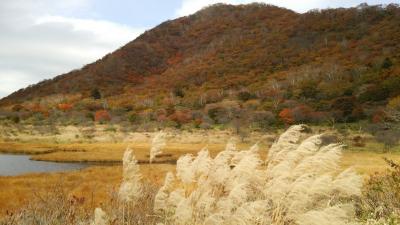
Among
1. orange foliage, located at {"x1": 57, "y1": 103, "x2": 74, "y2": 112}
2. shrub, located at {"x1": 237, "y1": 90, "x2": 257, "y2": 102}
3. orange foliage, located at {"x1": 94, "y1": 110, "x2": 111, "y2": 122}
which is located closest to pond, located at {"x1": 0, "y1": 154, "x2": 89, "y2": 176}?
orange foliage, located at {"x1": 94, "y1": 110, "x2": 111, "y2": 122}

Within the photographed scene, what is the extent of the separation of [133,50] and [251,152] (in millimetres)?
134676

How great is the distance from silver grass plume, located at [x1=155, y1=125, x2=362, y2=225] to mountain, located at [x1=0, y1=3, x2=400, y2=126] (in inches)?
2057

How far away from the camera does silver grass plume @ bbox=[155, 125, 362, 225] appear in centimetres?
596

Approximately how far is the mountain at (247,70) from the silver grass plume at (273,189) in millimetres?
52242


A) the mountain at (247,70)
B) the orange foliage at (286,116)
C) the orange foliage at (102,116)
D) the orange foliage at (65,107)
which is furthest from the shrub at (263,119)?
the orange foliage at (65,107)

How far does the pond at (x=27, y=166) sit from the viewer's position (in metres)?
30.9

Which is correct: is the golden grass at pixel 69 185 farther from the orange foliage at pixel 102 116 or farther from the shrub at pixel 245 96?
the shrub at pixel 245 96

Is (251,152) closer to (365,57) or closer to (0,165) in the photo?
(0,165)

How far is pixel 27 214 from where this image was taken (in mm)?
9391

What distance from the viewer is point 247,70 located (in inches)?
4250

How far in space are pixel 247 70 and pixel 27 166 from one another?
7890 cm

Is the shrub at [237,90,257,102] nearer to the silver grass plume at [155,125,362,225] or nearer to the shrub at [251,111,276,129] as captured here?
the shrub at [251,111,276,129]

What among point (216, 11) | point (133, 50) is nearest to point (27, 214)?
point (133, 50)

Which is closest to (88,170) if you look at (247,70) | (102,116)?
(102,116)
